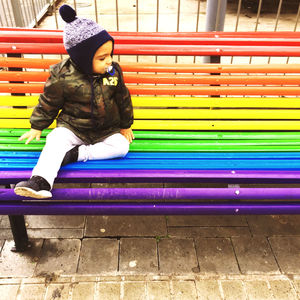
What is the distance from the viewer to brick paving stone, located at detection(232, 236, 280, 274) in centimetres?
254

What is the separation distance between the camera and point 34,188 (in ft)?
6.25

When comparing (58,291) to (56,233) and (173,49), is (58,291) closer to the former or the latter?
(56,233)

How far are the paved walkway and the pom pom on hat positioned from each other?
165 cm

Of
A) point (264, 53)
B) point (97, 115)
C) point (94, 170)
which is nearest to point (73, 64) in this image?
point (97, 115)

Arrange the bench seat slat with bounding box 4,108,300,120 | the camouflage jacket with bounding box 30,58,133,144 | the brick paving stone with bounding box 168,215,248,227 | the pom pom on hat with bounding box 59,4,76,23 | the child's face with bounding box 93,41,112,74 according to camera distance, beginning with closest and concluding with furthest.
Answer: the pom pom on hat with bounding box 59,4,76,23
the child's face with bounding box 93,41,112,74
the camouflage jacket with bounding box 30,58,133,144
the bench seat slat with bounding box 4,108,300,120
the brick paving stone with bounding box 168,215,248,227

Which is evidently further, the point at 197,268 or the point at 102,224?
the point at 102,224

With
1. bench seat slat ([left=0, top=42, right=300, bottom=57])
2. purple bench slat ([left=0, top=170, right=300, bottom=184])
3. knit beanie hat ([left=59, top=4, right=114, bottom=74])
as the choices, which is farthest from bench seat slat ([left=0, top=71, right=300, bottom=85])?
purple bench slat ([left=0, top=170, right=300, bottom=184])

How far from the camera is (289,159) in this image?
2.29m

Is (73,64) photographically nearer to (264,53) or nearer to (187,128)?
(187,128)

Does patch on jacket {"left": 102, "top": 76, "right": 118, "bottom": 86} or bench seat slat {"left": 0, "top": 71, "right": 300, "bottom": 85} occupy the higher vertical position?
patch on jacket {"left": 102, "top": 76, "right": 118, "bottom": 86}

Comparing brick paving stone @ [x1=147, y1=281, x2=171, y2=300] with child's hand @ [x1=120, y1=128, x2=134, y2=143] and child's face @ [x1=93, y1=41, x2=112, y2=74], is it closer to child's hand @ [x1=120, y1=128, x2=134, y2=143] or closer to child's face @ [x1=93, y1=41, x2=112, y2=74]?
child's hand @ [x1=120, y1=128, x2=134, y2=143]

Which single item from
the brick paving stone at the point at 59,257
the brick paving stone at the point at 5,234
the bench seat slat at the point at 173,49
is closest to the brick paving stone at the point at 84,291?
the brick paving stone at the point at 59,257

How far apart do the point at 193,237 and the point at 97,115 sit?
1.28 m

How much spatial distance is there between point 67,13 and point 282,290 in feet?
7.35
